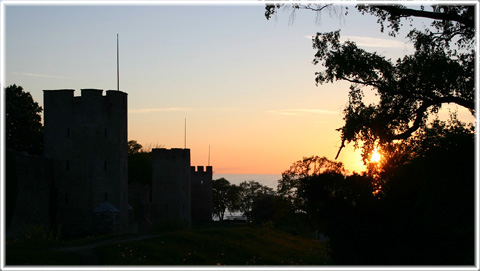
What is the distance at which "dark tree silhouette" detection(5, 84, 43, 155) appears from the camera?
5241cm

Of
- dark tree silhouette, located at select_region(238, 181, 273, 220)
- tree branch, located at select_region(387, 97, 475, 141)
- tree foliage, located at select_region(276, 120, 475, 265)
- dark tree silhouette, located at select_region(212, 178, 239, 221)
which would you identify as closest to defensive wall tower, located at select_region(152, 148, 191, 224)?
tree foliage, located at select_region(276, 120, 475, 265)

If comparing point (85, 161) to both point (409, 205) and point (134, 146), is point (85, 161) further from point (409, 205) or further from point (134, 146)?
point (134, 146)

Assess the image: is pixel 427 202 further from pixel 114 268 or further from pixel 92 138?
pixel 92 138

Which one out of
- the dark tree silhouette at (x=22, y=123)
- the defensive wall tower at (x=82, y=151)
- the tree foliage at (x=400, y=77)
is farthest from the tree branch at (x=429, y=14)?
the dark tree silhouette at (x=22, y=123)

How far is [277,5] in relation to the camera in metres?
24.7

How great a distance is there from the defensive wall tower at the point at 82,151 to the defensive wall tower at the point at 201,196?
1573 inches

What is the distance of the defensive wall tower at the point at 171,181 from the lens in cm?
6219

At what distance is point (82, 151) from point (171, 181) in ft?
69.3

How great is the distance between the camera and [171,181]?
62.6 m

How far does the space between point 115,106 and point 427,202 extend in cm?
2401

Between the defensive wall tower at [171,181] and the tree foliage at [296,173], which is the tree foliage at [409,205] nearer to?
the tree foliage at [296,173]

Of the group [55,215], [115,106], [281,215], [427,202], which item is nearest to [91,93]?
[115,106]

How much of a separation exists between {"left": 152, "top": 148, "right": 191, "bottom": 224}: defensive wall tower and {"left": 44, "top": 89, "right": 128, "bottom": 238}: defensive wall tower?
19571 mm

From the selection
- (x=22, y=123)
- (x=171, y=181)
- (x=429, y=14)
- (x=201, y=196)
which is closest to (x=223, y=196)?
(x=201, y=196)
